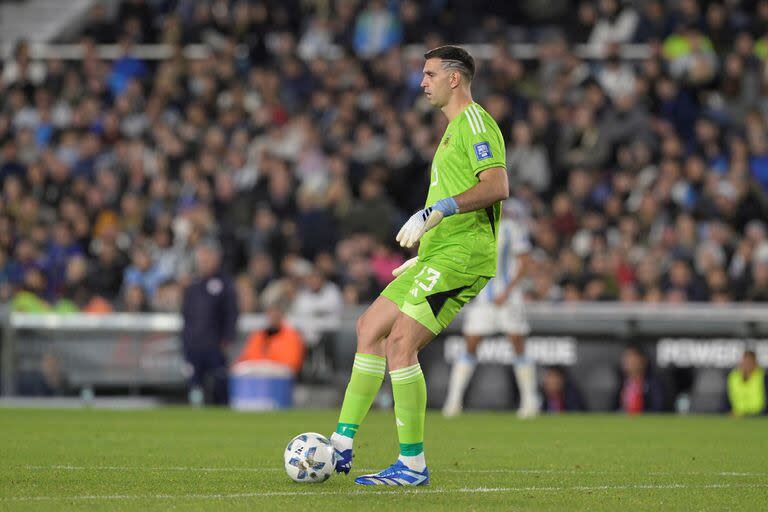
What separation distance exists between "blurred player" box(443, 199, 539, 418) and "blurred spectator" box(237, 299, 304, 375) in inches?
102

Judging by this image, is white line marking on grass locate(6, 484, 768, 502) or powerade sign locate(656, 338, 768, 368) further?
powerade sign locate(656, 338, 768, 368)

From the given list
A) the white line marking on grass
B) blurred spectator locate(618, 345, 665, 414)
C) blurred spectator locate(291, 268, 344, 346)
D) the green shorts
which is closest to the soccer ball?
the white line marking on grass

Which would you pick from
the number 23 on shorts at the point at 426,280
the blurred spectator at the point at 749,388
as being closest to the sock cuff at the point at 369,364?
the number 23 on shorts at the point at 426,280

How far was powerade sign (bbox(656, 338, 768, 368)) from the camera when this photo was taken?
17750 mm

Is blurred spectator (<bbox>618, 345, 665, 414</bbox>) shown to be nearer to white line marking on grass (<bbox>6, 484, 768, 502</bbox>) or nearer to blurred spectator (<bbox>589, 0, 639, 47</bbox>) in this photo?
blurred spectator (<bbox>589, 0, 639, 47</bbox>)

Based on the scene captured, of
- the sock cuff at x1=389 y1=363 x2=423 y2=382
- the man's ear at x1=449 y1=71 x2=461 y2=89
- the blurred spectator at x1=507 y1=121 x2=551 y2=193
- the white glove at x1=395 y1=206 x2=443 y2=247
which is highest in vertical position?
the blurred spectator at x1=507 y1=121 x2=551 y2=193

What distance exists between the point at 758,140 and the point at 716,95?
5.64 feet

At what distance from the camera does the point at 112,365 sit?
62.9ft

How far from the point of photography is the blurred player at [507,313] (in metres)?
16.7

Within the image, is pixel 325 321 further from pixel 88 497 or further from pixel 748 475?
pixel 88 497

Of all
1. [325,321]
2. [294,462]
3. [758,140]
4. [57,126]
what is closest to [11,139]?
[57,126]

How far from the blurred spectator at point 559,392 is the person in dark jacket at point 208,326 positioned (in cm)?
403

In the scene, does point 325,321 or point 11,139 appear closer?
point 325,321

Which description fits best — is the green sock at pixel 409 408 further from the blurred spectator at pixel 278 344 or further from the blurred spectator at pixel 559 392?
the blurred spectator at pixel 278 344
